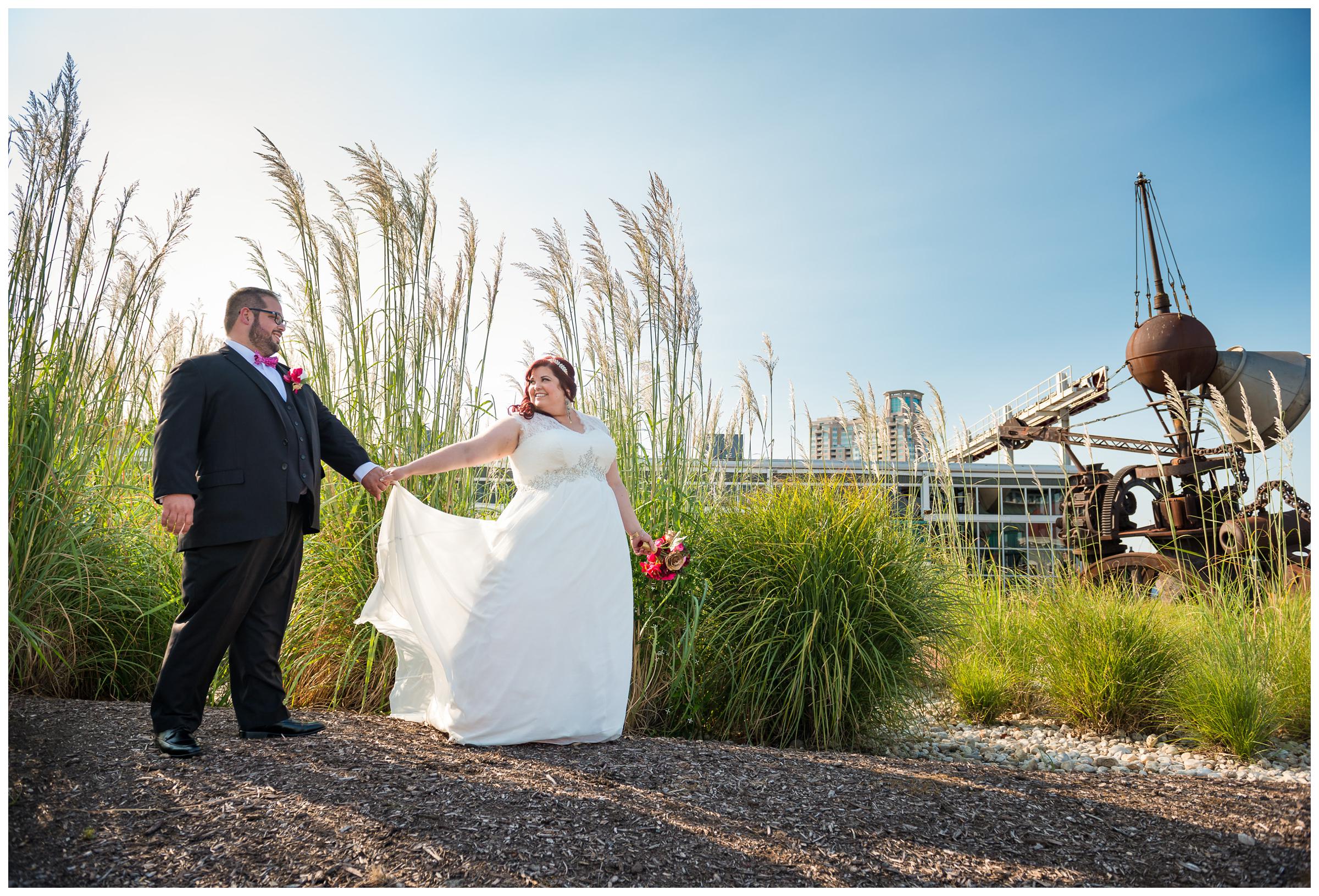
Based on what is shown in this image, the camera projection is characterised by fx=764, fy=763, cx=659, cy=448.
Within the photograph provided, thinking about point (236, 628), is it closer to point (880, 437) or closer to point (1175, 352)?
point (880, 437)

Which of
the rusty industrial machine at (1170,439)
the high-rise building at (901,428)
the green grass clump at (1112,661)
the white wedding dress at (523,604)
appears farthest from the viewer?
the rusty industrial machine at (1170,439)

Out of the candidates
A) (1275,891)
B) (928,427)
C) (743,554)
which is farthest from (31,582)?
(928,427)

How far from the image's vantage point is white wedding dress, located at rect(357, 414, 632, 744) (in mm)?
2861

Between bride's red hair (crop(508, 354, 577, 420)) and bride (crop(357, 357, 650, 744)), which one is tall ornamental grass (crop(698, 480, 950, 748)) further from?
bride's red hair (crop(508, 354, 577, 420))

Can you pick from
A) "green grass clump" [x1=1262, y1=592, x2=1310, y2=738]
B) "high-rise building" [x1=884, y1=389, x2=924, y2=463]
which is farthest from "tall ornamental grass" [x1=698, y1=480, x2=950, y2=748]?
"green grass clump" [x1=1262, y1=592, x2=1310, y2=738]

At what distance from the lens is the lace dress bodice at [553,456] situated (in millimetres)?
3146

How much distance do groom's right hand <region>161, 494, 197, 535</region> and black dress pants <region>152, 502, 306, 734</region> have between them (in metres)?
0.17

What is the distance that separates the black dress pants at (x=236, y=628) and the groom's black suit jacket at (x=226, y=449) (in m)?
0.08

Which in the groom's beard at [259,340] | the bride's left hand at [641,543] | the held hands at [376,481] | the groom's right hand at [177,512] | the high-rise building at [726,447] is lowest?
the bride's left hand at [641,543]

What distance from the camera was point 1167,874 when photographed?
1.84 m

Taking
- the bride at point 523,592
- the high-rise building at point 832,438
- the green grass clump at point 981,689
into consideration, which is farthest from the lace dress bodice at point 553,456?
the green grass clump at point 981,689

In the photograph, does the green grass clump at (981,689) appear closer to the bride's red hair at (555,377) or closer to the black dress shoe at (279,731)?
the bride's red hair at (555,377)

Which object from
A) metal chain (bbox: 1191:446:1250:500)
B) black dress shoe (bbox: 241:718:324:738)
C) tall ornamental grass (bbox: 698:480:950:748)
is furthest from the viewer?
metal chain (bbox: 1191:446:1250:500)

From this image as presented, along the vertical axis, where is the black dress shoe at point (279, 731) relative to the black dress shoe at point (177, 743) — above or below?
below
